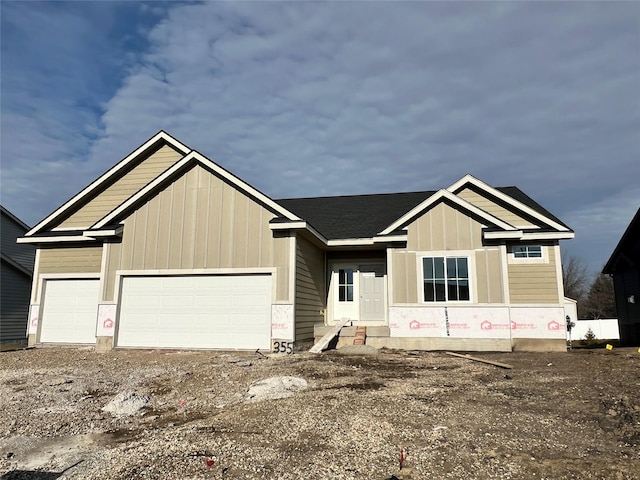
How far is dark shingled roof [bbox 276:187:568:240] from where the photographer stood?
1502cm

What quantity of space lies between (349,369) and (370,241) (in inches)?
226

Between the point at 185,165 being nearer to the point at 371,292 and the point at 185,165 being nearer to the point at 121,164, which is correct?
the point at 121,164

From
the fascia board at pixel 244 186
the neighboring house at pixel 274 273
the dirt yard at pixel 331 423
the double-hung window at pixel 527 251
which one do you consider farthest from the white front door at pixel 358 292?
the dirt yard at pixel 331 423

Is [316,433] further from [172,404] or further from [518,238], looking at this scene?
[518,238]

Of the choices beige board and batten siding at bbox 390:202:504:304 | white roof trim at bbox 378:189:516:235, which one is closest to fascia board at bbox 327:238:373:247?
white roof trim at bbox 378:189:516:235

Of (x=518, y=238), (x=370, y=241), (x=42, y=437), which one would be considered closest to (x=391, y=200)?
(x=370, y=241)

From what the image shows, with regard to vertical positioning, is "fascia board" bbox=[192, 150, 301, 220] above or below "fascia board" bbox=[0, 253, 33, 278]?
above

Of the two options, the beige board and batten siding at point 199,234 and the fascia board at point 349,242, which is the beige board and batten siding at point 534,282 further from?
the beige board and batten siding at point 199,234

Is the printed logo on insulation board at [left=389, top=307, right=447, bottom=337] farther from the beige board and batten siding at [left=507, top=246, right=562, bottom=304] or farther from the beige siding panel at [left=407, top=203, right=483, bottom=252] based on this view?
the beige board and batten siding at [left=507, top=246, right=562, bottom=304]

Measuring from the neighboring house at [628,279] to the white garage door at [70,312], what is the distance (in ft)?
64.5

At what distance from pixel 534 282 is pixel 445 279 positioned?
2.61 m

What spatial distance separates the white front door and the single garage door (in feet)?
12.3

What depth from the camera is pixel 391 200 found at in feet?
60.1

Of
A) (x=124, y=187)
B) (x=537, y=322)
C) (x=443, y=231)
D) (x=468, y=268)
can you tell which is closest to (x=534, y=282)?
(x=537, y=322)
